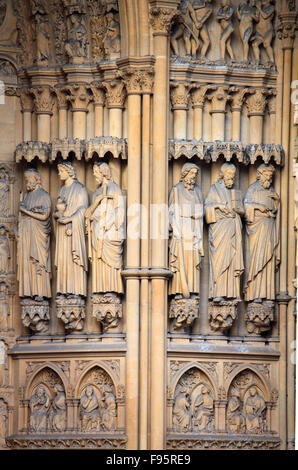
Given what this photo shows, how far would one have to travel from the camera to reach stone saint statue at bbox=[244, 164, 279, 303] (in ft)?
65.4

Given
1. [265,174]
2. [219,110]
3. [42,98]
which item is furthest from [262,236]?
[42,98]

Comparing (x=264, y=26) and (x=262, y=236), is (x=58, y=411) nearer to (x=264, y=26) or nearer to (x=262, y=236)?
(x=262, y=236)

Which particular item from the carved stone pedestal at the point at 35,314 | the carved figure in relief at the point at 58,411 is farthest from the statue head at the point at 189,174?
the carved figure in relief at the point at 58,411

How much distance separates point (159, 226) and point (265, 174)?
139 centimetres

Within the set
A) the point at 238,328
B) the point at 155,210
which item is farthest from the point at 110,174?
the point at 238,328

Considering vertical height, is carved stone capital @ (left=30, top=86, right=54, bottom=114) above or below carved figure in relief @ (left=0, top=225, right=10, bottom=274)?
above

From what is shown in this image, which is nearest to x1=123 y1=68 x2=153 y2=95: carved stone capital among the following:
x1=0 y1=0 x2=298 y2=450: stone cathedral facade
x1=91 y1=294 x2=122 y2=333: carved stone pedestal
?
x1=0 y1=0 x2=298 y2=450: stone cathedral facade

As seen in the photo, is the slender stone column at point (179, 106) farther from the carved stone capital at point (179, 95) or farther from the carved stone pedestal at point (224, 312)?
the carved stone pedestal at point (224, 312)

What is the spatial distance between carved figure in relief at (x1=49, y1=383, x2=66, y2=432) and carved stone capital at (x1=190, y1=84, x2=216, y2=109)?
3566 millimetres

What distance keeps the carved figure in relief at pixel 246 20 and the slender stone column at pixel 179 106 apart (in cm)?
84

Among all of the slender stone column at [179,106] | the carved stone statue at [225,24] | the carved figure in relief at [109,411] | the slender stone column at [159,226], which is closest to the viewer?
the slender stone column at [159,226]

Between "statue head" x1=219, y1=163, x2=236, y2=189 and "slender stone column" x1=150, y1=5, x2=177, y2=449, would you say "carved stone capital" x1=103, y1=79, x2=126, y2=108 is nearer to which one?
"slender stone column" x1=150, y1=5, x2=177, y2=449

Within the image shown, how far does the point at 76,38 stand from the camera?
66.3 ft

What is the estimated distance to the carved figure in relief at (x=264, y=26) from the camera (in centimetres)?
2019
